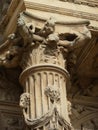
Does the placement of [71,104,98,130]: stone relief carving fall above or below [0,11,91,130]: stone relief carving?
below

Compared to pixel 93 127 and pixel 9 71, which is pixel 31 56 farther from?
pixel 93 127

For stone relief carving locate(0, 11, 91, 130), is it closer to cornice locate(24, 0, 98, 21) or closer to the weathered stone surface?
the weathered stone surface

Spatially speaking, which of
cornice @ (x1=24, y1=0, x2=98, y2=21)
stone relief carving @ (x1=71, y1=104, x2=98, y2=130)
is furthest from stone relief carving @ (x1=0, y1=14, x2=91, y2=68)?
stone relief carving @ (x1=71, y1=104, x2=98, y2=130)

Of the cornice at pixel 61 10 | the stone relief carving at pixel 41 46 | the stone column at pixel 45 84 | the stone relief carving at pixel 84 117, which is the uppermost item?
the cornice at pixel 61 10

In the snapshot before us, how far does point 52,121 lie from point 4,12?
3.71 m

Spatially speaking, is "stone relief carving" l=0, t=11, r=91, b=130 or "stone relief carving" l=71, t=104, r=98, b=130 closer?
"stone relief carving" l=0, t=11, r=91, b=130

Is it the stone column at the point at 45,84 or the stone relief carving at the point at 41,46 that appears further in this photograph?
the stone relief carving at the point at 41,46

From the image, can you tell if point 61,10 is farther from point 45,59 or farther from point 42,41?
point 45,59

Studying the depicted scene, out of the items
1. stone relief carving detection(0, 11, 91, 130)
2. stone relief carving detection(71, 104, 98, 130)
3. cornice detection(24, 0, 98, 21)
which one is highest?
cornice detection(24, 0, 98, 21)

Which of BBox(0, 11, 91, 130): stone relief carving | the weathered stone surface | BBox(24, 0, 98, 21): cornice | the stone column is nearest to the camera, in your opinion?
the stone column

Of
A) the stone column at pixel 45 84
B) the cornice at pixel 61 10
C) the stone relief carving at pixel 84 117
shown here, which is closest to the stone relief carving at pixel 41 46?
the stone column at pixel 45 84

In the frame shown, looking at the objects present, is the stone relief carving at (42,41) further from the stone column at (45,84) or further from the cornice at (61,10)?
the cornice at (61,10)

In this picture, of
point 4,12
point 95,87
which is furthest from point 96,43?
point 4,12

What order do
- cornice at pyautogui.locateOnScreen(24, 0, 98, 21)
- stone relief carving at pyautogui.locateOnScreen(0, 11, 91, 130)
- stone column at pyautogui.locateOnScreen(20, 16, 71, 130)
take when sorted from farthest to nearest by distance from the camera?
cornice at pyautogui.locateOnScreen(24, 0, 98, 21), stone relief carving at pyautogui.locateOnScreen(0, 11, 91, 130), stone column at pyautogui.locateOnScreen(20, 16, 71, 130)
